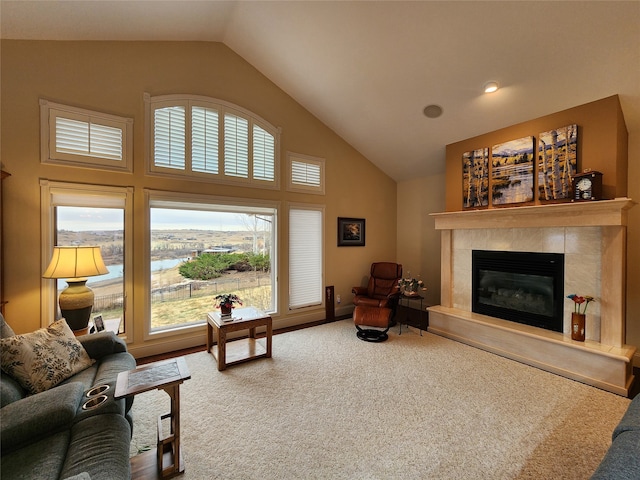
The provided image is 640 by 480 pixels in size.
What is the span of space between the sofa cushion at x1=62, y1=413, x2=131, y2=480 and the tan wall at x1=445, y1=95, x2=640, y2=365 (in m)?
4.59

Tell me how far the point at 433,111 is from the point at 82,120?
14.5 ft

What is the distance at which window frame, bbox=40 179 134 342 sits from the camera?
9.34ft

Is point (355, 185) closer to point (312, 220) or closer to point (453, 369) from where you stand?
point (312, 220)

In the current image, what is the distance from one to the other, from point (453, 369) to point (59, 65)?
5.49m

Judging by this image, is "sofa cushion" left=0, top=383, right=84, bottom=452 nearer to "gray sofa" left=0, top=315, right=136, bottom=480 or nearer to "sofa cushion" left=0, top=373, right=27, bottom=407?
"gray sofa" left=0, top=315, right=136, bottom=480

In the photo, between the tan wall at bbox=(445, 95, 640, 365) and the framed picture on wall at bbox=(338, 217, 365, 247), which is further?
the framed picture on wall at bbox=(338, 217, 365, 247)

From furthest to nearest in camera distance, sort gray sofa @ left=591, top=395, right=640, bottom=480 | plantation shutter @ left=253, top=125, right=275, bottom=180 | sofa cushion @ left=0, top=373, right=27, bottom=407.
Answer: plantation shutter @ left=253, top=125, right=275, bottom=180 → sofa cushion @ left=0, top=373, right=27, bottom=407 → gray sofa @ left=591, top=395, right=640, bottom=480

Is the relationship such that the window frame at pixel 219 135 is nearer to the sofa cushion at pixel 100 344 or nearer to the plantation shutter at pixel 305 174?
the plantation shutter at pixel 305 174

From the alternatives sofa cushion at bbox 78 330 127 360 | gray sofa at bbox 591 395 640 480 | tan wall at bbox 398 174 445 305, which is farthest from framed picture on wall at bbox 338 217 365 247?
gray sofa at bbox 591 395 640 480

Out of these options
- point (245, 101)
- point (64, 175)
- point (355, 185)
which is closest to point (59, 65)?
point (64, 175)

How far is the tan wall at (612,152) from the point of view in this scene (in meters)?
2.91

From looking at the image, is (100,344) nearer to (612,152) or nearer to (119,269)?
(119,269)

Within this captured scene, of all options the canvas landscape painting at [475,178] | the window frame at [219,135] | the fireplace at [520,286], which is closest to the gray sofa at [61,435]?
the window frame at [219,135]

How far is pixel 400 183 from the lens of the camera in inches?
237
